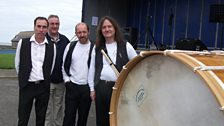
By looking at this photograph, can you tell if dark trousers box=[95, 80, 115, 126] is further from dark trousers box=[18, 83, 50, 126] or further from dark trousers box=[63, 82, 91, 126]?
dark trousers box=[18, 83, 50, 126]

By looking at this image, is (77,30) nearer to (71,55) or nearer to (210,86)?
(71,55)

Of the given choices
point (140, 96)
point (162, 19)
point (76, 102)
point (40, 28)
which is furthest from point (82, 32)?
point (162, 19)

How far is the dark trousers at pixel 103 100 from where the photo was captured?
14.3ft

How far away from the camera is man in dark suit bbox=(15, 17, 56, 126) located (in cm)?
470

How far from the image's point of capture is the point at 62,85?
218 inches

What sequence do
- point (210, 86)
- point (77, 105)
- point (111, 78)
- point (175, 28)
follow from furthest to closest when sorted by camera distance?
point (175, 28)
point (77, 105)
point (111, 78)
point (210, 86)

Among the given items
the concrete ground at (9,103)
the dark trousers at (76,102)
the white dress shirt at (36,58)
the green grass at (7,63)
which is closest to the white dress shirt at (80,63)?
the dark trousers at (76,102)

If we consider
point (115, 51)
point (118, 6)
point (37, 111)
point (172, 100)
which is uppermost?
point (118, 6)

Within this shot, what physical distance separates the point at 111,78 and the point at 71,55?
86 cm

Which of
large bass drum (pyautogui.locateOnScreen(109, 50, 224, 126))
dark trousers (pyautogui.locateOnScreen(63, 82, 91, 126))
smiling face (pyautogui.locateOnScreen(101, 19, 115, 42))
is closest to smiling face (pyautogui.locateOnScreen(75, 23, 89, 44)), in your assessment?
smiling face (pyautogui.locateOnScreen(101, 19, 115, 42))

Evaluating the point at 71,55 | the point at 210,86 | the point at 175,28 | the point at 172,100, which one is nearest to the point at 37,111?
the point at 71,55

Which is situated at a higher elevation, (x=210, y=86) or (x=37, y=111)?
(x=210, y=86)

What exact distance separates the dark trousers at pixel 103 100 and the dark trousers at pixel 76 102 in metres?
0.49

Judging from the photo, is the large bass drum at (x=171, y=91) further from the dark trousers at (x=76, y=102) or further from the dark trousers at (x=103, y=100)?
the dark trousers at (x=76, y=102)
